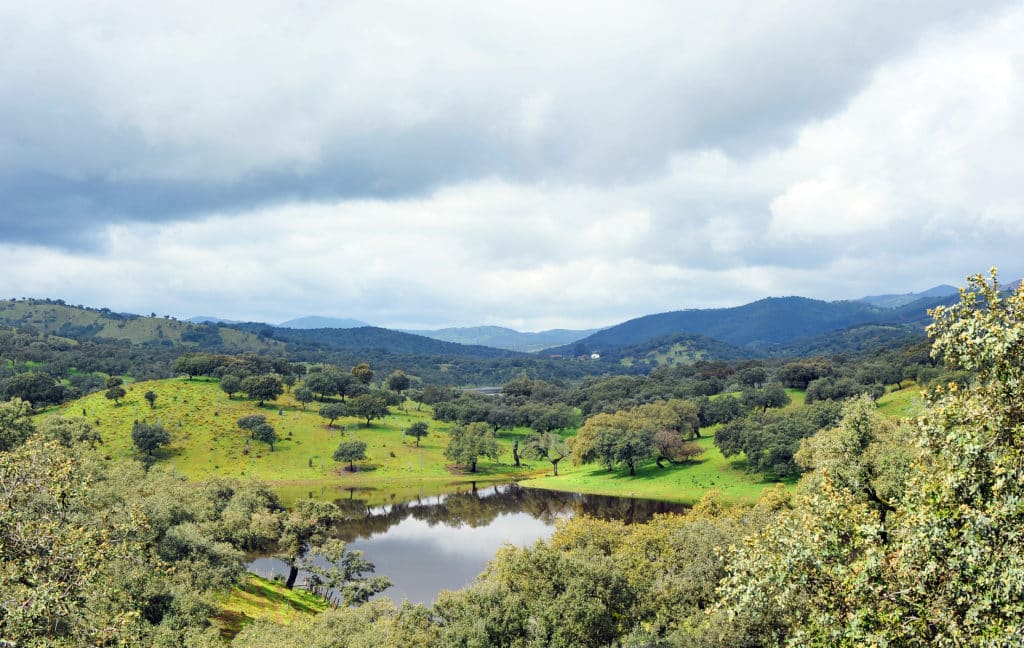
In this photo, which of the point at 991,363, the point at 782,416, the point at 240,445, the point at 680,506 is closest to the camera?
the point at 991,363

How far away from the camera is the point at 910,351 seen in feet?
522

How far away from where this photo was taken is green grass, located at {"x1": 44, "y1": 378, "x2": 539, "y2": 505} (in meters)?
113

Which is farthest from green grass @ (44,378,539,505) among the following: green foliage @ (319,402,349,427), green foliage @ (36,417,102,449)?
green foliage @ (36,417,102,449)

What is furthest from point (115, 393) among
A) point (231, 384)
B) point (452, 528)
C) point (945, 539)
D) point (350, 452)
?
point (945, 539)

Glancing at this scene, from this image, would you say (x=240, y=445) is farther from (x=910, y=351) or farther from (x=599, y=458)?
(x=910, y=351)

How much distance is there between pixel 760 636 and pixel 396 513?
7675cm

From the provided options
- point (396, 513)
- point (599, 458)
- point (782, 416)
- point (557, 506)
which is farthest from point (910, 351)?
point (396, 513)

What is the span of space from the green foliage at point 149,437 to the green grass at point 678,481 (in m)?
81.9

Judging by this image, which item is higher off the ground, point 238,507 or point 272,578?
point 238,507

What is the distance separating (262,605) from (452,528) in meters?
35.1

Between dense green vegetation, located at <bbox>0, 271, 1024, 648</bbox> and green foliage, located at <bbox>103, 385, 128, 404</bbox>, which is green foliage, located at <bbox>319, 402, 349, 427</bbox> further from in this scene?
dense green vegetation, located at <bbox>0, 271, 1024, 648</bbox>

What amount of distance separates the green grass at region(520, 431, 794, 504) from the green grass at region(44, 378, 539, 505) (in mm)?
20121

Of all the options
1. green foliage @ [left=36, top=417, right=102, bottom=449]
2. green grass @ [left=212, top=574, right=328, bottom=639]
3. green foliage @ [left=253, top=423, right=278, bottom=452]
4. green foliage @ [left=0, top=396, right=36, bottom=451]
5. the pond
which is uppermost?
green foliage @ [left=0, top=396, right=36, bottom=451]

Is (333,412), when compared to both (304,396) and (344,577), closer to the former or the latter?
(304,396)
